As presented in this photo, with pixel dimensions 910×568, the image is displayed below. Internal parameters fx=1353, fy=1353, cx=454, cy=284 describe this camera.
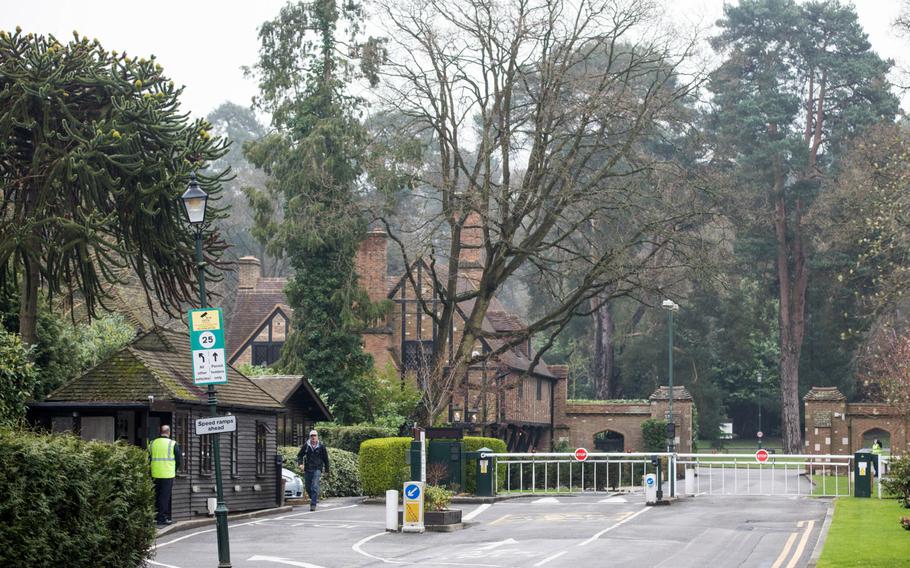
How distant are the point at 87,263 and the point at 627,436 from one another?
46545 mm

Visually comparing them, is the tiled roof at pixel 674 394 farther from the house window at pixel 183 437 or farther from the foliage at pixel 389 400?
the house window at pixel 183 437

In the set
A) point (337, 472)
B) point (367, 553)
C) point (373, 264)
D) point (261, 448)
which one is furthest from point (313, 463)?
point (373, 264)

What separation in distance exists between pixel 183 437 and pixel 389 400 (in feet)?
86.2

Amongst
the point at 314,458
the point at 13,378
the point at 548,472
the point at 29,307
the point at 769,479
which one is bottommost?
the point at 769,479

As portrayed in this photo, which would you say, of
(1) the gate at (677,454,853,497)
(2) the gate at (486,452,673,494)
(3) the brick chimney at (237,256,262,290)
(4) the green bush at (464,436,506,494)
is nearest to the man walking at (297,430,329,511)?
(4) the green bush at (464,436,506,494)

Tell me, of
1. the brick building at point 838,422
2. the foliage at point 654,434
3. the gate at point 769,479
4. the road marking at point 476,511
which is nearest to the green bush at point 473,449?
the road marking at point 476,511

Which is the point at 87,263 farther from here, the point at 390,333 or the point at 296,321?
the point at 390,333

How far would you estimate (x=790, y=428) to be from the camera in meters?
73.8

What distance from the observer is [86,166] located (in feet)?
90.2

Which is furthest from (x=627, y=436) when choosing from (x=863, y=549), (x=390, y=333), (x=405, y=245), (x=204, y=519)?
(x=863, y=549)

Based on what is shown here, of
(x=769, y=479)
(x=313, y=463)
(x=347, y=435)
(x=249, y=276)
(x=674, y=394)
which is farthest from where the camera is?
(x=249, y=276)

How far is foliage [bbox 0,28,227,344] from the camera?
2794 centimetres

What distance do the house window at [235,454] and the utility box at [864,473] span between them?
51.3 ft

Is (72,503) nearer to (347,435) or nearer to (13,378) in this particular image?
(13,378)
